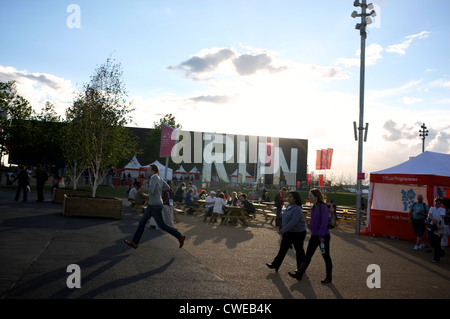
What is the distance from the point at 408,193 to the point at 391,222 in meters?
1.45

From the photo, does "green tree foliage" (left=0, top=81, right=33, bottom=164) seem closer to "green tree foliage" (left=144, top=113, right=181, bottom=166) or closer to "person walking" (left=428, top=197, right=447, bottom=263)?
"green tree foliage" (left=144, top=113, right=181, bottom=166)

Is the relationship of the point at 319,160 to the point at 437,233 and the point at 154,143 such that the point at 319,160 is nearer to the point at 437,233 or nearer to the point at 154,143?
the point at 154,143

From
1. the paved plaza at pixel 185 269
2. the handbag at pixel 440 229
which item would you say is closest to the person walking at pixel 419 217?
the paved plaza at pixel 185 269

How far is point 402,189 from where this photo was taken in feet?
57.7

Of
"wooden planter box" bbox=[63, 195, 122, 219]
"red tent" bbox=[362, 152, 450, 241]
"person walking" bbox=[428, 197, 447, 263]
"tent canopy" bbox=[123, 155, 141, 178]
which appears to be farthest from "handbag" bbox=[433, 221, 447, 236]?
"tent canopy" bbox=[123, 155, 141, 178]

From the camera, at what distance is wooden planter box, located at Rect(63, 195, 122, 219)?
16.3 metres

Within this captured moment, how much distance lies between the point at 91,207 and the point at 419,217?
11.4 metres

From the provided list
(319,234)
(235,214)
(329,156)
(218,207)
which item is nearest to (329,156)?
(329,156)

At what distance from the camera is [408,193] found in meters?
17.4

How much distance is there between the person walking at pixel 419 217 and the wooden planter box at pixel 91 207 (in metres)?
10.4

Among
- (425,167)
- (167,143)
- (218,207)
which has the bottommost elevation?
(218,207)

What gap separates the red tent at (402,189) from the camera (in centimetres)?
1523

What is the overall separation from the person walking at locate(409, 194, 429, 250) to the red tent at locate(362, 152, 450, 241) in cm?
141
